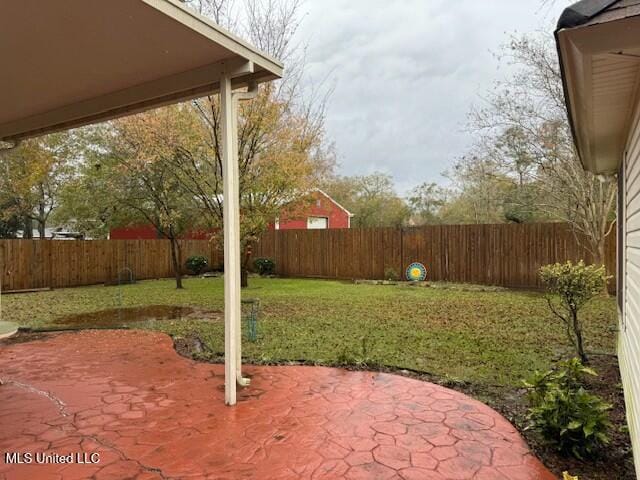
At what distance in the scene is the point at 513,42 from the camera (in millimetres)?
9023

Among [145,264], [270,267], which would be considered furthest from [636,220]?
[145,264]

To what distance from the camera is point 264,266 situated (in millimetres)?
14070

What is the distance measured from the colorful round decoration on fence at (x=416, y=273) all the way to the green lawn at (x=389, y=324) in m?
1.14

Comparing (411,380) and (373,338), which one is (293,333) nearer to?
(373,338)

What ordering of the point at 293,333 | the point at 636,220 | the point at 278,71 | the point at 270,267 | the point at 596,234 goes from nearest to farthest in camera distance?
1. the point at 636,220
2. the point at 278,71
3. the point at 293,333
4. the point at 596,234
5. the point at 270,267

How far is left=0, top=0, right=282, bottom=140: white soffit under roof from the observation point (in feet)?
7.68

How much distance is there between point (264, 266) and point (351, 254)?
10.3 ft

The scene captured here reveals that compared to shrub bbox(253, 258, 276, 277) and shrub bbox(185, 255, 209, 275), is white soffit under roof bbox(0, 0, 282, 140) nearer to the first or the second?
shrub bbox(185, 255, 209, 275)

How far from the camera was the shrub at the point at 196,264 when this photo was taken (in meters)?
13.9

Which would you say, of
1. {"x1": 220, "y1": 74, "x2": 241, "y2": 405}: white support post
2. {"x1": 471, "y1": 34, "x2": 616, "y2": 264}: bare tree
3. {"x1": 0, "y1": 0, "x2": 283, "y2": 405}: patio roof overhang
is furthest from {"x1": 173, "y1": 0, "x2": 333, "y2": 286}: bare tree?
{"x1": 220, "y1": 74, "x2": 241, "y2": 405}: white support post

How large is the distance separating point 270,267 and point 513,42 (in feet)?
31.3

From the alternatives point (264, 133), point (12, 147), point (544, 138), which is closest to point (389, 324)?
point (264, 133)

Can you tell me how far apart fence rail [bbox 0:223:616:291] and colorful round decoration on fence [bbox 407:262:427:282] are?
0.72 ft

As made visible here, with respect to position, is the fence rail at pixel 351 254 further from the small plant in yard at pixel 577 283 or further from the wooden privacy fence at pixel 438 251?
the small plant in yard at pixel 577 283
